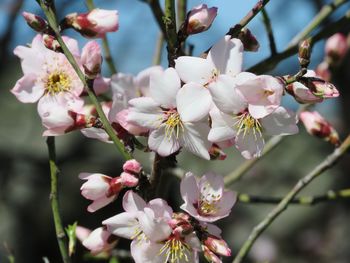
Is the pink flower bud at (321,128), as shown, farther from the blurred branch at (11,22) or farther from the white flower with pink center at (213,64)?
the blurred branch at (11,22)

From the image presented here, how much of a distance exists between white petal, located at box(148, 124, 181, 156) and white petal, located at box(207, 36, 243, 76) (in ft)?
0.41

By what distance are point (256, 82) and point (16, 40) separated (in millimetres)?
3450

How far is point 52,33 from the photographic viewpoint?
1.10 metres

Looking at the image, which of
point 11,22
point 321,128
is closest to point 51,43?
point 321,128

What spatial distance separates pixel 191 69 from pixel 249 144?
15cm

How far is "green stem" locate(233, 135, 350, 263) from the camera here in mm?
1320

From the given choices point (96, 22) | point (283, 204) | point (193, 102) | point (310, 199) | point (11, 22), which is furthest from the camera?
point (11, 22)

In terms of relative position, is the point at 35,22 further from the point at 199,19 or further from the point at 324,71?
the point at 324,71

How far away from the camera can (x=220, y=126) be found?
972 millimetres

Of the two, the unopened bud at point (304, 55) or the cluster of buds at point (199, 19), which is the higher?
the cluster of buds at point (199, 19)

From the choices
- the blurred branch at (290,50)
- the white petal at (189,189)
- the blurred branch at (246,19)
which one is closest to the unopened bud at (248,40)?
the blurred branch at (246,19)

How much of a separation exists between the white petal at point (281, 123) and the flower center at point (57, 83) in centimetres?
37

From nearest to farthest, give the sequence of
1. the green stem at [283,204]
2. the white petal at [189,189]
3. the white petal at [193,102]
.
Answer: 1. the white petal at [193,102]
2. the white petal at [189,189]
3. the green stem at [283,204]

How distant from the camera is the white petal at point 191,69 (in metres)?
0.96
